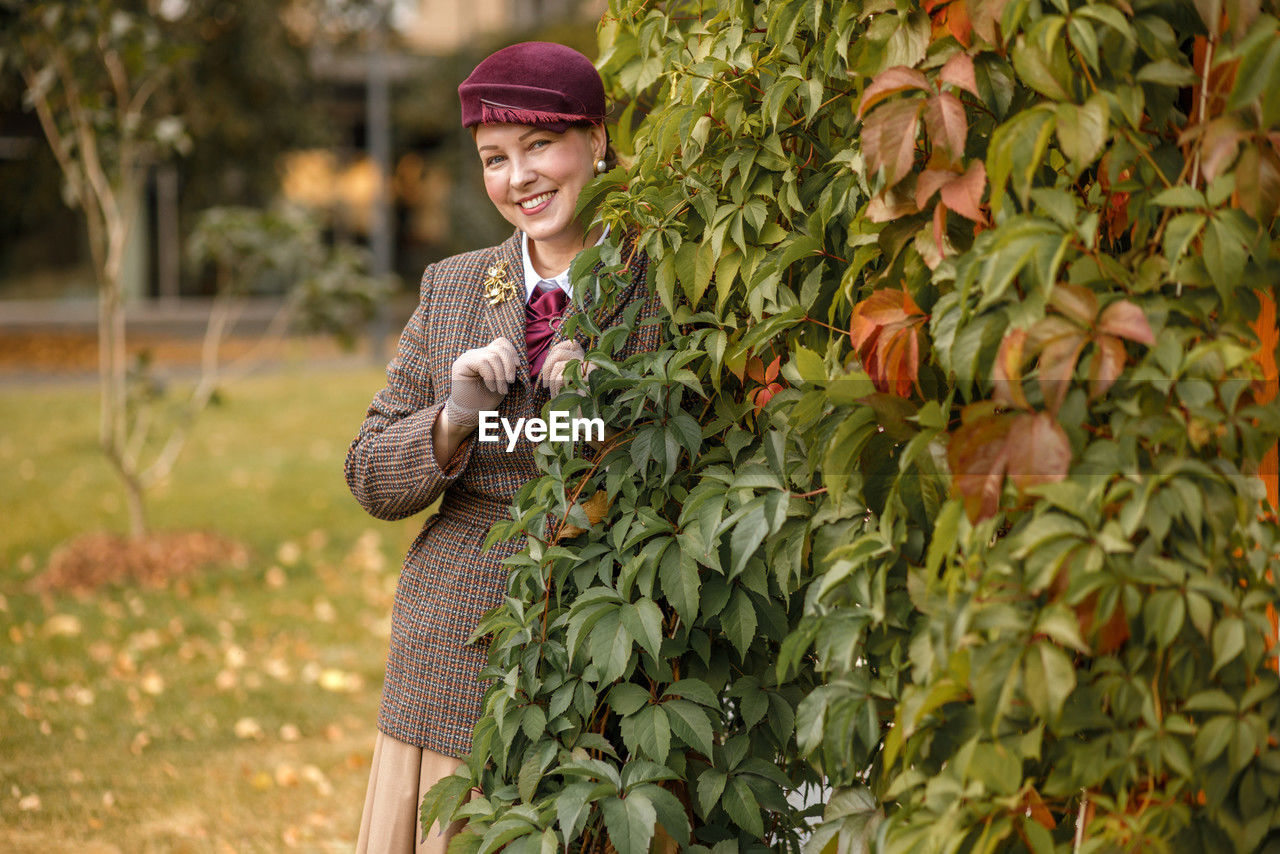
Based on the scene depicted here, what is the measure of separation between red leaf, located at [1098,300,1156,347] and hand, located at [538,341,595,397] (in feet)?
2.89

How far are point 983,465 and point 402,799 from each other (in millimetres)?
1336

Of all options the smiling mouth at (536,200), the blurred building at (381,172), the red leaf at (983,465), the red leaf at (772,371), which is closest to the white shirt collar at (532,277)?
the smiling mouth at (536,200)

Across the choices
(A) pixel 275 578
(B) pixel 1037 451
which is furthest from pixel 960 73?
(A) pixel 275 578

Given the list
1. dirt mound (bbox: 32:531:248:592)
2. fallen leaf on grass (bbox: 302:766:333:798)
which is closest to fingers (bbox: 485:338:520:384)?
fallen leaf on grass (bbox: 302:766:333:798)

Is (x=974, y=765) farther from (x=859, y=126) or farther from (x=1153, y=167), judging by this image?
(x=859, y=126)

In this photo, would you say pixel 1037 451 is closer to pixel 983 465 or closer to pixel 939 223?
pixel 983 465

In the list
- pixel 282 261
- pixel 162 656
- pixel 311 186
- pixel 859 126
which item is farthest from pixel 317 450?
pixel 311 186

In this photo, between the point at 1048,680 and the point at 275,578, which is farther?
the point at 275,578

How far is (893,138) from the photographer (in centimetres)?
151

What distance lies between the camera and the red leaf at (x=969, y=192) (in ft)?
4.83

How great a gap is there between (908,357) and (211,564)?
5961 mm

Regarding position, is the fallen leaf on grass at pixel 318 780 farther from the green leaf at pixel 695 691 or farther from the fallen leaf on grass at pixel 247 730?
the green leaf at pixel 695 691

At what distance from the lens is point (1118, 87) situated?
54.8 inches

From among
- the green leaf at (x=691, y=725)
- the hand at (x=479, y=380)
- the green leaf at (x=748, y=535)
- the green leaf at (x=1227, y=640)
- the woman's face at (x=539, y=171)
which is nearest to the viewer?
the green leaf at (x=1227, y=640)
